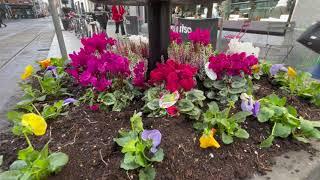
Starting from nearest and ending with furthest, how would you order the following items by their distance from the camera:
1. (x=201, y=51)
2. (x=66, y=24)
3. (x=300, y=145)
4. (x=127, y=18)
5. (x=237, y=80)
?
1. (x=300, y=145)
2. (x=237, y=80)
3. (x=201, y=51)
4. (x=127, y=18)
5. (x=66, y=24)

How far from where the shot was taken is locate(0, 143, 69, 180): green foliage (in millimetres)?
1043

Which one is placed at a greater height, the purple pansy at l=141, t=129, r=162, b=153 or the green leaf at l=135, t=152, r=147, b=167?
the purple pansy at l=141, t=129, r=162, b=153

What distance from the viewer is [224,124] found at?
1.32m

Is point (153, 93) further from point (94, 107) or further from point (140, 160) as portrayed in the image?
point (140, 160)

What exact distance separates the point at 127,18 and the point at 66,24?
7.48m

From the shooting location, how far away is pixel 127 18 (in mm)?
9781

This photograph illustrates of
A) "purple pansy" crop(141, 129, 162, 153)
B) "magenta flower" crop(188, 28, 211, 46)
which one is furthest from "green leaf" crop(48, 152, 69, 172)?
"magenta flower" crop(188, 28, 211, 46)

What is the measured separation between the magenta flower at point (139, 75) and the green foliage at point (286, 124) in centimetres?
89

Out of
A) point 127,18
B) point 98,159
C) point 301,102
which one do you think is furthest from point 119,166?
point 127,18

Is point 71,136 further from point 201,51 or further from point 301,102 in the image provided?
point 301,102

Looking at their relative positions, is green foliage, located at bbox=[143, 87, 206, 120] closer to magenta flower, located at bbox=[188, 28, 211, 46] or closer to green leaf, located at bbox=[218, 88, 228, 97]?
green leaf, located at bbox=[218, 88, 228, 97]

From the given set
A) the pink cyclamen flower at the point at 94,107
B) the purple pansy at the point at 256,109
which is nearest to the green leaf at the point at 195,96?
the purple pansy at the point at 256,109

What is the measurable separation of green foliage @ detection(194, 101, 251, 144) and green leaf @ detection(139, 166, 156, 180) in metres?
0.38

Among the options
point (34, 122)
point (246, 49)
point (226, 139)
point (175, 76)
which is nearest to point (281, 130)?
point (226, 139)
